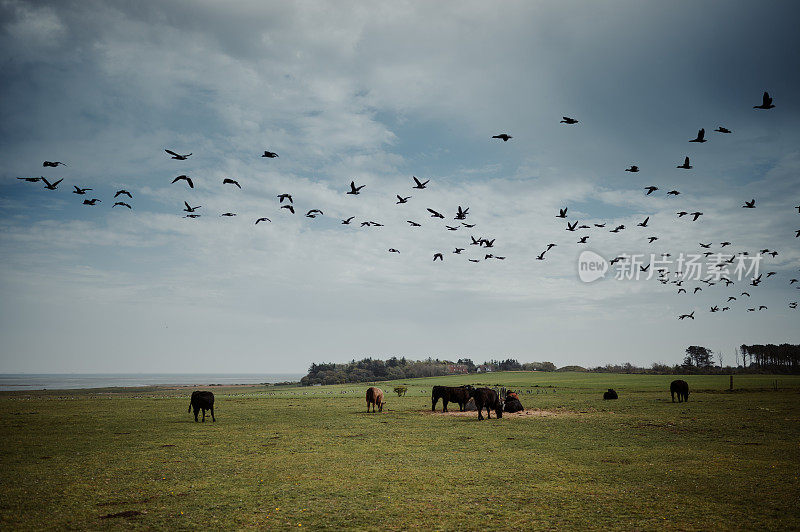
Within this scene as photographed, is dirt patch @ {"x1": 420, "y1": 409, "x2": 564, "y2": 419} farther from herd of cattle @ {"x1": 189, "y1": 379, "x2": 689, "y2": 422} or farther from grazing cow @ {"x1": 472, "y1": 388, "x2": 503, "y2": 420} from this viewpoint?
grazing cow @ {"x1": 472, "y1": 388, "x2": 503, "y2": 420}

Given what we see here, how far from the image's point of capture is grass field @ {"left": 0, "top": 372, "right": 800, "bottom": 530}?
9.85 metres

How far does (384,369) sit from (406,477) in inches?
5468

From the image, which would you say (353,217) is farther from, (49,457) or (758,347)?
(758,347)

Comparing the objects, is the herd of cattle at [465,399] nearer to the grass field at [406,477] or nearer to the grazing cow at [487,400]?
the grazing cow at [487,400]

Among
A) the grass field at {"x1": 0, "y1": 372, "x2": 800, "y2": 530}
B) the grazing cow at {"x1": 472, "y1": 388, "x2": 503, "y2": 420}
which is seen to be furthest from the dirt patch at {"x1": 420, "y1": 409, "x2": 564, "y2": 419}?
the grass field at {"x1": 0, "y1": 372, "x2": 800, "y2": 530}

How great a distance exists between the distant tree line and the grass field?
118m

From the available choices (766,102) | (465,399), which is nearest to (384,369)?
(465,399)

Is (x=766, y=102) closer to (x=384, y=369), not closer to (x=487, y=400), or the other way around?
(x=487, y=400)

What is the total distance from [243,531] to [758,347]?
163907 millimetres

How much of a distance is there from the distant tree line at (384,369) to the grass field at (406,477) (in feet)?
389

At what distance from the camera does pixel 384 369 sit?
149 metres

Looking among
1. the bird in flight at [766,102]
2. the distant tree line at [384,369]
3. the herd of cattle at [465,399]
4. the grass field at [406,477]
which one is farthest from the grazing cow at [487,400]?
the distant tree line at [384,369]

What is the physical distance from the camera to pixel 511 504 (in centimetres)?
1073

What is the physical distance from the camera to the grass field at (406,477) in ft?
32.3
